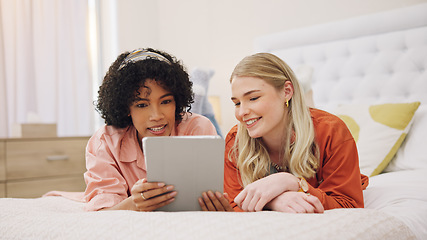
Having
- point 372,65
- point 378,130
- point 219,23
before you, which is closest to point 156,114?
point 378,130

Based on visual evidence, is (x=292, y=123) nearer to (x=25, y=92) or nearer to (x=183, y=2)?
(x=25, y=92)

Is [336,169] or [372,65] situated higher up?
[372,65]

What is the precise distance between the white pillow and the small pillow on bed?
0.04 m

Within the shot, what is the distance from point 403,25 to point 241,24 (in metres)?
1.35

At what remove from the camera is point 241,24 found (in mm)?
3287

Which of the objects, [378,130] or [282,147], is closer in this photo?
[282,147]

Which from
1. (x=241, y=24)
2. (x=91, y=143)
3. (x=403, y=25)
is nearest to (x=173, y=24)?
(x=241, y=24)

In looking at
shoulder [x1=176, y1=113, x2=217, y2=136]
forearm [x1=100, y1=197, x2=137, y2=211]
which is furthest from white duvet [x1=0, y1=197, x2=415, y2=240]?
shoulder [x1=176, y1=113, x2=217, y2=136]

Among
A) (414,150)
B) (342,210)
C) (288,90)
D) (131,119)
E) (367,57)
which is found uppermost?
(367,57)

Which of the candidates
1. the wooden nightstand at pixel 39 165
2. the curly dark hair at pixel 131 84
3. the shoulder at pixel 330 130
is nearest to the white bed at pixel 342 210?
the shoulder at pixel 330 130

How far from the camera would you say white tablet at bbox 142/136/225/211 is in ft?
2.81

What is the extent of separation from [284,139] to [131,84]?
0.54 m

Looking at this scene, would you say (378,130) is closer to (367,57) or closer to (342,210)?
(367,57)

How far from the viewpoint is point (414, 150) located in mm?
1802
